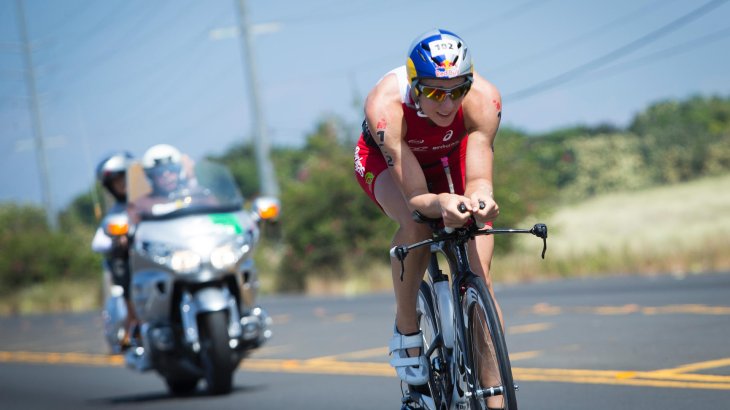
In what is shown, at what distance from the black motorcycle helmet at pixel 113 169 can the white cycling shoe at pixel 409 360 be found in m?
5.59

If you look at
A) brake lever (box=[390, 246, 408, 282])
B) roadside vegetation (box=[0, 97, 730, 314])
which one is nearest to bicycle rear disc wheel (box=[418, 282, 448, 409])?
brake lever (box=[390, 246, 408, 282])

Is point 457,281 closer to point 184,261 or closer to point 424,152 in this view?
point 424,152

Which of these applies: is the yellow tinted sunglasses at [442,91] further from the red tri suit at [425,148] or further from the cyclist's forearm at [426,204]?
the cyclist's forearm at [426,204]

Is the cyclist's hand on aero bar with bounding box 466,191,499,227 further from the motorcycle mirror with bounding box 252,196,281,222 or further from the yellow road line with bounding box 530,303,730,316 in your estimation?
the yellow road line with bounding box 530,303,730,316

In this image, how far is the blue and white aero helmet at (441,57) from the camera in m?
5.74

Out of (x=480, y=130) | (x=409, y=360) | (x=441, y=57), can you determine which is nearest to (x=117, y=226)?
(x=409, y=360)

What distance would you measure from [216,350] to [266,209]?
59.7 inches

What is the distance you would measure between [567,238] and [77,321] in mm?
20533

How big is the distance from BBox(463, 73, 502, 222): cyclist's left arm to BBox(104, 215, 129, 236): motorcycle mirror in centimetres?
530

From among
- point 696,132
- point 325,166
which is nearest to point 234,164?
point 696,132

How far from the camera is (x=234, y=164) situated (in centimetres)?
12319

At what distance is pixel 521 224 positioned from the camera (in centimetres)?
3294

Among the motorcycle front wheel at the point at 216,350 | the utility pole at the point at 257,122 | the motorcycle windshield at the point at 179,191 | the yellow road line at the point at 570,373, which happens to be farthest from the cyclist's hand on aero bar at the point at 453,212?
the utility pole at the point at 257,122

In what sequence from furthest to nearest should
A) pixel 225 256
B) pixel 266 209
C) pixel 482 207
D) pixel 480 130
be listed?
pixel 266 209 < pixel 225 256 < pixel 480 130 < pixel 482 207
